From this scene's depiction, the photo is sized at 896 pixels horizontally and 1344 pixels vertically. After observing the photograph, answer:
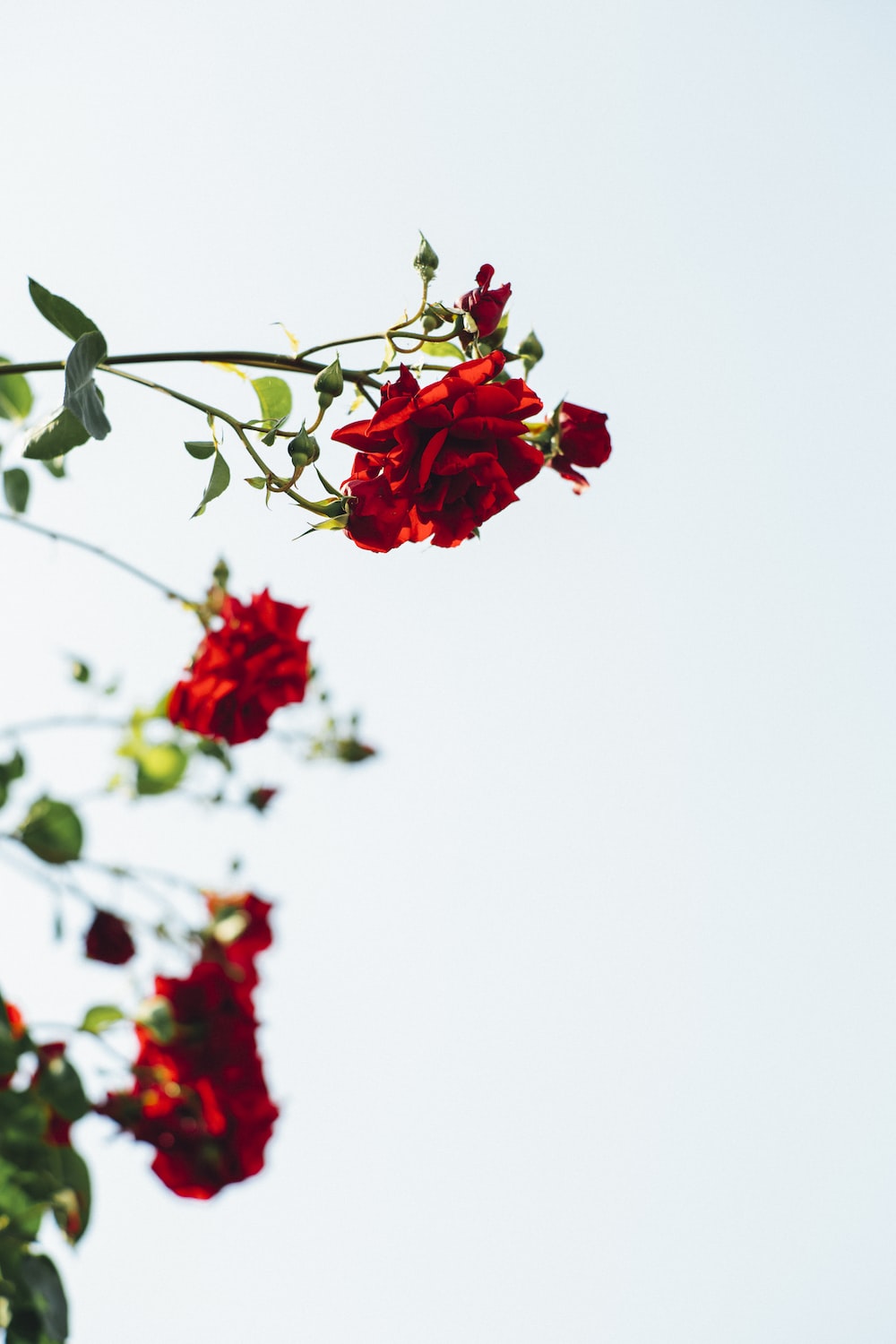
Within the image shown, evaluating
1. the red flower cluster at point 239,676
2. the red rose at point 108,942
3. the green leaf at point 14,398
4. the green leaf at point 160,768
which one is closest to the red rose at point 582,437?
the red flower cluster at point 239,676

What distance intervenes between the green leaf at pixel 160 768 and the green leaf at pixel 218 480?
1.04 metres

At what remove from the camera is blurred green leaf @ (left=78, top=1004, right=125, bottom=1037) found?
4.57ft

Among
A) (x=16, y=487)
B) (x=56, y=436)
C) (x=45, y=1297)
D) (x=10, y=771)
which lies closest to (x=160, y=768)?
(x=10, y=771)

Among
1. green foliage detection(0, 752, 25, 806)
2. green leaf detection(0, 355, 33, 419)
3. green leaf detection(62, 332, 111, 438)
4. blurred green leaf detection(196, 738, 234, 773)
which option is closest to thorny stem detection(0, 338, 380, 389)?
green leaf detection(62, 332, 111, 438)

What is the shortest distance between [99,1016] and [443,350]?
1056mm

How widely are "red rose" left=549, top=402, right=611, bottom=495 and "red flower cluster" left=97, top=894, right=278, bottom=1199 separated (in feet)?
2.98

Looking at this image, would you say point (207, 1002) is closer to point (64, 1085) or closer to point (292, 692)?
point (64, 1085)

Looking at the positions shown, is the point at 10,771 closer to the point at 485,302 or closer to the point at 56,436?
Answer: the point at 56,436

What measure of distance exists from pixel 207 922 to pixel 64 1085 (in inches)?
16.2

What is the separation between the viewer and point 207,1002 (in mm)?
1375

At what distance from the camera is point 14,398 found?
1255mm

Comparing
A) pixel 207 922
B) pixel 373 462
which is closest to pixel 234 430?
pixel 373 462

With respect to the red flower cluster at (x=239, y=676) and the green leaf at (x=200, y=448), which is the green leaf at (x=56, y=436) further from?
the red flower cluster at (x=239, y=676)

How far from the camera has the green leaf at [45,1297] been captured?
1.10 metres
